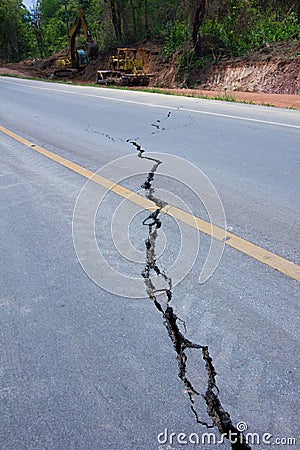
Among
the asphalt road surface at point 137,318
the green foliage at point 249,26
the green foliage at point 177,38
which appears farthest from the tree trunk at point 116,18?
the asphalt road surface at point 137,318

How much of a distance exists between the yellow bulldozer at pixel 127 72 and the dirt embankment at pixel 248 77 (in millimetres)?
848

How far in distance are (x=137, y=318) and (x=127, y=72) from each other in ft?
74.7

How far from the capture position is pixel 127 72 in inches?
928

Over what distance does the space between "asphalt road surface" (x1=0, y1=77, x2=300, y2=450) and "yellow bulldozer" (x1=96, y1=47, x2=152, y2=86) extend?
17366 millimetres

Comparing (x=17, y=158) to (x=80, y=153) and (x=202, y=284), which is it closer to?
(x=80, y=153)

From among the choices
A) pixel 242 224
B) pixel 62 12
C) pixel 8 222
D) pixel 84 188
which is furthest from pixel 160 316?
pixel 62 12

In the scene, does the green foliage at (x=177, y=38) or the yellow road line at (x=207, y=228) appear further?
the green foliage at (x=177, y=38)

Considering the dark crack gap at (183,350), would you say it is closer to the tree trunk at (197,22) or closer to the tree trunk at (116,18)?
the tree trunk at (197,22)

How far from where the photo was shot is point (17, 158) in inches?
264

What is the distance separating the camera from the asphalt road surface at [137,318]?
1.98m

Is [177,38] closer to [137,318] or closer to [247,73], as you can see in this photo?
[247,73]

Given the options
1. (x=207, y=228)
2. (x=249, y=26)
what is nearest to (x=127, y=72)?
(x=249, y=26)

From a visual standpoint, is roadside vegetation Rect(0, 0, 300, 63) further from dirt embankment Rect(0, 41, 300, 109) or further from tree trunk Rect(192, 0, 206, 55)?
dirt embankment Rect(0, 41, 300, 109)

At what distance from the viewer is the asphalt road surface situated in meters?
1.98
